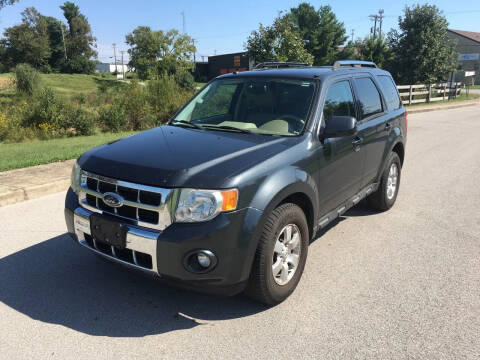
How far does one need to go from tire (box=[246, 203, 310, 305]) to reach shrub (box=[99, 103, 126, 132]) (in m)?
10.5

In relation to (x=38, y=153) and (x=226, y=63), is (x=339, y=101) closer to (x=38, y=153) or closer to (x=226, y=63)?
(x=38, y=153)

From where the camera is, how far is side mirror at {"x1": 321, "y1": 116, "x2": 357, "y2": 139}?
366 centimetres

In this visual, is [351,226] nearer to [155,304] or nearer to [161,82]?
[155,304]

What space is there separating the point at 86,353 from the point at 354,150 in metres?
3.10

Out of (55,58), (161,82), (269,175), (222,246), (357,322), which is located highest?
(55,58)

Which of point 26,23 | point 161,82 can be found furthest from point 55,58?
point 161,82

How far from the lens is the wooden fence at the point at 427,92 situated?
1030 inches

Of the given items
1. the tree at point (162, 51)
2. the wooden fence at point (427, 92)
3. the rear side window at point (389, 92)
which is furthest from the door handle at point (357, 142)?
the tree at point (162, 51)

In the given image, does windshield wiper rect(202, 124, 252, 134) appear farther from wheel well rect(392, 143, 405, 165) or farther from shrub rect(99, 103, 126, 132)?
shrub rect(99, 103, 126, 132)

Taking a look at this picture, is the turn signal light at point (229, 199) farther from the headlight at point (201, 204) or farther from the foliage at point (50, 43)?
the foliage at point (50, 43)

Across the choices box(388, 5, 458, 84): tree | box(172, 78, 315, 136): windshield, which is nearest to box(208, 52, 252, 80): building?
box(388, 5, 458, 84): tree

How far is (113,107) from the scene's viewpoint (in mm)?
13102

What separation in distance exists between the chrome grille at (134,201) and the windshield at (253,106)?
4.21 ft

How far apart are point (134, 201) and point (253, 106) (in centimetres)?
181
